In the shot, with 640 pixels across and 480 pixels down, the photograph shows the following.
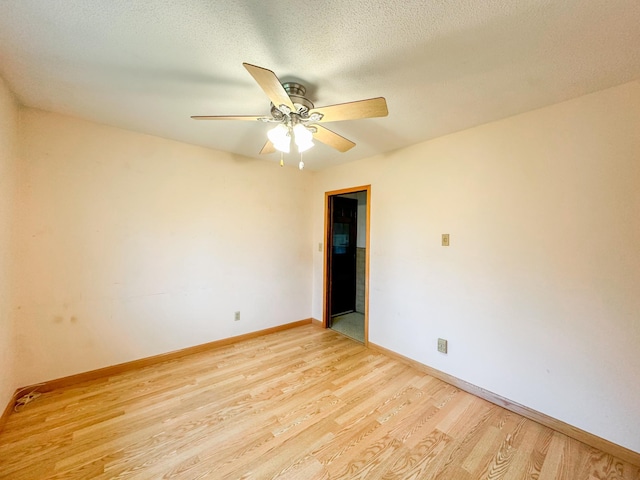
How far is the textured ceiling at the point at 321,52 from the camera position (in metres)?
1.12

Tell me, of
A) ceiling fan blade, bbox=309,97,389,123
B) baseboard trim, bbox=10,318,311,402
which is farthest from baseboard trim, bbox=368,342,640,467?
ceiling fan blade, bbox=309,97,389,123

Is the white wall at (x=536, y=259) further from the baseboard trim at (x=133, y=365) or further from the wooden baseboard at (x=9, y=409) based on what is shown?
the wooden baseboard at (x=9, y=409)

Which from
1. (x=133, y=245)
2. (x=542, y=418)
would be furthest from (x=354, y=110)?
(x=542, y=418)

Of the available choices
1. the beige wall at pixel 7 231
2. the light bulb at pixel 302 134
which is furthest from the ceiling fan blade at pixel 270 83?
the beige wall at pixel 7 231

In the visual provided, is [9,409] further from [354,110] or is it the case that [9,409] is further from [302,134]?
[354,110]

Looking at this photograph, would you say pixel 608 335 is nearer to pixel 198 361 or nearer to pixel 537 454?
pixel 537 454

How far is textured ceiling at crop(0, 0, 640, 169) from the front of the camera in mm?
1125

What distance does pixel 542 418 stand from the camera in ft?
6.12

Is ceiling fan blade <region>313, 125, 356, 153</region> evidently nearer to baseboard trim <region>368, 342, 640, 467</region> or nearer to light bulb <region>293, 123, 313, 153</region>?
light bulb <region>293, 123, 313, 153</region>

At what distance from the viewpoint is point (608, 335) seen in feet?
5.38

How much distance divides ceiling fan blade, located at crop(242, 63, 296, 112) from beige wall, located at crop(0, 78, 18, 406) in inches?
72.4

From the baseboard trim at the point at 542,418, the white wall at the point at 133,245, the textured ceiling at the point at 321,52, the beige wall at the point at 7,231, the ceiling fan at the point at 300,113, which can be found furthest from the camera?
the white wall at the point at 133,245

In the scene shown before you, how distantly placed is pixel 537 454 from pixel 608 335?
34.9 inches

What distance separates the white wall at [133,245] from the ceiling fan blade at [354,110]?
1930 millimetres
